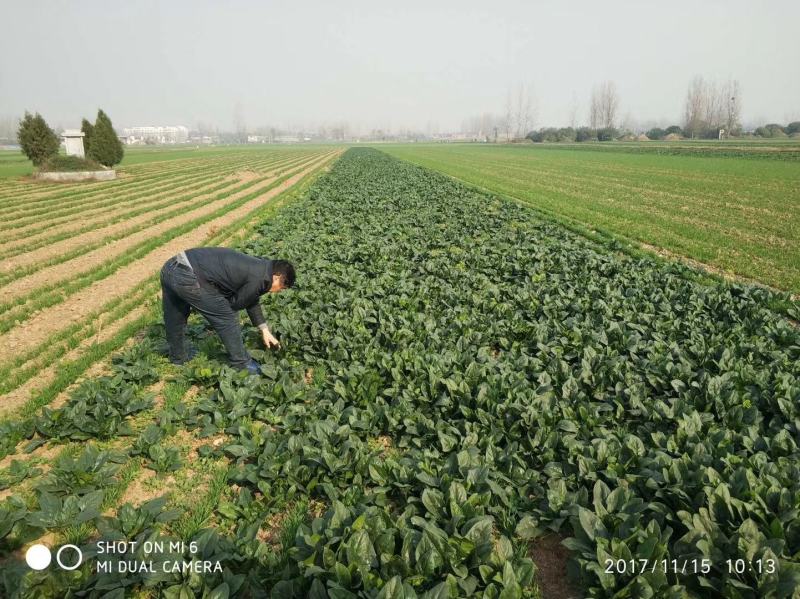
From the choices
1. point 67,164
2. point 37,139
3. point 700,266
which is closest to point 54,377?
point 700,266

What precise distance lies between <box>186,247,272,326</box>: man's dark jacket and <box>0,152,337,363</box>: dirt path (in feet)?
13.9

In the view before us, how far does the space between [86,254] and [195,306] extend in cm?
1111

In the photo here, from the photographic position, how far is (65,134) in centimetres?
4053

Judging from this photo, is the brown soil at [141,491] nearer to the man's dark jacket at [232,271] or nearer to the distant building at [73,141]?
the man's dark jacket at [232,271]

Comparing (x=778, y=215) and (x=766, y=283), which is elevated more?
(x=778, y=215)

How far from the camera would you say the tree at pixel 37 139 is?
37.9 m

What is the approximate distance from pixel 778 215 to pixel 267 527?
23.5 m

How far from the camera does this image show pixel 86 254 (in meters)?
14.5

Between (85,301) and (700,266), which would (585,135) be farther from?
(85,301)

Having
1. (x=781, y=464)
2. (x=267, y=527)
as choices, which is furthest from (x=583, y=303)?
(x=267, y=527)

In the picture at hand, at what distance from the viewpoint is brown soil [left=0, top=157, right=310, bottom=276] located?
471 inches

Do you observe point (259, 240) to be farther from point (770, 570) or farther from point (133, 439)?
point (770, 570)

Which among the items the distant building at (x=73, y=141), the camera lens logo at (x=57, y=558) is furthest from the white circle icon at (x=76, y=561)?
the distant building at (x=73, y=141)

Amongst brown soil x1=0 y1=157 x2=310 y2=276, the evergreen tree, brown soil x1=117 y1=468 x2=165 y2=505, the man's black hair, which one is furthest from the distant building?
brown soil x1=117 y1=468 x2=165 y2=505
